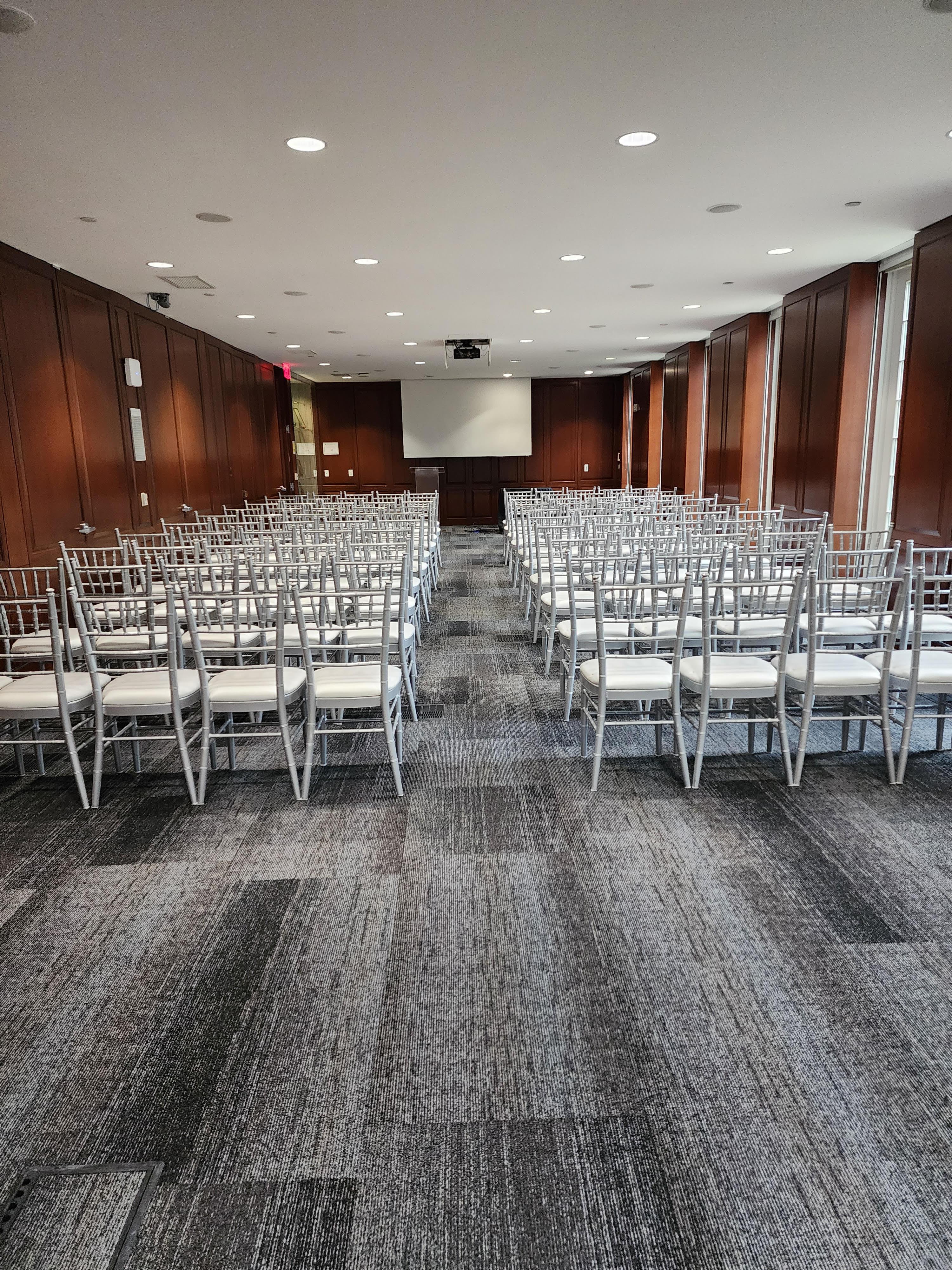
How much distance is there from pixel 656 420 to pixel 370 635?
12577 mm

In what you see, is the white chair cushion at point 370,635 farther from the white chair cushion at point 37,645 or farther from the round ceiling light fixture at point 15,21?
the round ceiling light fixture at point 15,21

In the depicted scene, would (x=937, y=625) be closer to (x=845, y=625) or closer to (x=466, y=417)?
(x=845, y=625)

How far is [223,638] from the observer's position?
4930 mm

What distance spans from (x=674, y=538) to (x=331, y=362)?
33.8 feet

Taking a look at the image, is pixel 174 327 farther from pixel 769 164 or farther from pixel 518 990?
pixel 518 990

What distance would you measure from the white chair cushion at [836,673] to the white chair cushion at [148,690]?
112 inches

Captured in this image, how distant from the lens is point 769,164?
15.9 feet

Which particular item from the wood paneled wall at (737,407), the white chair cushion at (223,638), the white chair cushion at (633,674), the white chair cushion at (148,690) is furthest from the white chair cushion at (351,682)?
the wood paneled wall at (737,407)

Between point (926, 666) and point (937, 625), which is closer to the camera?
point (926, 666)

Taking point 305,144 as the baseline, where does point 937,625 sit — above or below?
below

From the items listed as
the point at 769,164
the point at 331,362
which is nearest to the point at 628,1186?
the point at 769,164

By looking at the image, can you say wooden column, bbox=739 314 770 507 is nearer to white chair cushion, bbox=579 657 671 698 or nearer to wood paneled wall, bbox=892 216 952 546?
wood paneled wall, bbox=892 216 952 546

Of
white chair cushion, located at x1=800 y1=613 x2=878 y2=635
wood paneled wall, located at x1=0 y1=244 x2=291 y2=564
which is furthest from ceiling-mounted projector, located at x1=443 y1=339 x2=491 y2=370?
white chair cushion, located at x1=800 y1=613 x2=878 y2=635

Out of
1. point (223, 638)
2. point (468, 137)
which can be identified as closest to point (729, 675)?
point (223, 638)
